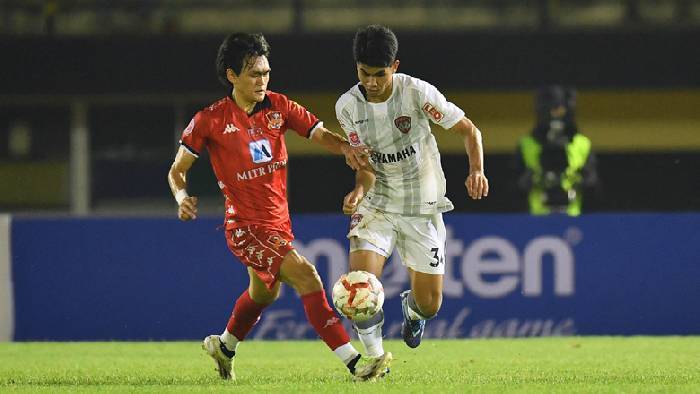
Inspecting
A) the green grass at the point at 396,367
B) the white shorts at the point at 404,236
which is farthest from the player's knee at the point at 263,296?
the white shorts at the point at 404,236

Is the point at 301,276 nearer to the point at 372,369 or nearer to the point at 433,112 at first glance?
the point at 372,369

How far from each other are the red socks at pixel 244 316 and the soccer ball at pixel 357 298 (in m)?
0.54

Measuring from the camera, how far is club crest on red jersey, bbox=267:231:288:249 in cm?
780

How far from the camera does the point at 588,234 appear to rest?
11.8 meters

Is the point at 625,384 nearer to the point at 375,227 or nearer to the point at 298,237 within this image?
the point at 375,227

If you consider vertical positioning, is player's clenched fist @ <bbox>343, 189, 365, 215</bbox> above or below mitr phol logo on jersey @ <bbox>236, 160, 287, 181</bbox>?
below

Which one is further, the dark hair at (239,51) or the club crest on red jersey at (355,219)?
the club crest on red jersey at (355,219)

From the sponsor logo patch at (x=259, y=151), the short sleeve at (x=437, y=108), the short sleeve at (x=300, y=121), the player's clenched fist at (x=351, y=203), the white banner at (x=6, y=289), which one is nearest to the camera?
the player's clenched fist at (x=351, y=203)

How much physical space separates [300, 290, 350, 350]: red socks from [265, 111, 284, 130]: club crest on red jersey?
89 cm

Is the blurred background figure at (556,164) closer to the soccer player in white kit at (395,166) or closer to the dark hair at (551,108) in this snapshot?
the dark hair at (551,108)

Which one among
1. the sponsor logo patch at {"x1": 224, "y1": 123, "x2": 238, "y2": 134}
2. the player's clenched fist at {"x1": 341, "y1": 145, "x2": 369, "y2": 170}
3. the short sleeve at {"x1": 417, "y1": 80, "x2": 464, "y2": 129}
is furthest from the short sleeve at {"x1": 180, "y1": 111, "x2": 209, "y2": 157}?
the short sleeve at {"x1": 417, "y1": 80, "x2": 464, "y2": 129}

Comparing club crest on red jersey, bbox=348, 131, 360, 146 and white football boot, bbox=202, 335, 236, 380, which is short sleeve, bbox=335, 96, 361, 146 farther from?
white football boot, bbox=202, 335, 236, 380

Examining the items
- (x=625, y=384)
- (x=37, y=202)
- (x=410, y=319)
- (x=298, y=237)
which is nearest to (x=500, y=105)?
(x=37, y=202)

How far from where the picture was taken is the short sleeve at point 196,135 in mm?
7898
